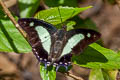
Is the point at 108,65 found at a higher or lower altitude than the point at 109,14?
lower

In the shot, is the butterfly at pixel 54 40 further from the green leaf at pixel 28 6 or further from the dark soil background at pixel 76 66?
the dark soil background at pixel 76 66

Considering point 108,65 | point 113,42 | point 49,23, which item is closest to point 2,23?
point 49,23

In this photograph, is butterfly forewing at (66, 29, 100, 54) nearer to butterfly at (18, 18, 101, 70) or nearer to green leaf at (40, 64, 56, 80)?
butterfly at (18, 18, 101, 70)

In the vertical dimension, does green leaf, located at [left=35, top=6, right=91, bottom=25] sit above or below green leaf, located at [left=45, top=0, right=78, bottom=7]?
below

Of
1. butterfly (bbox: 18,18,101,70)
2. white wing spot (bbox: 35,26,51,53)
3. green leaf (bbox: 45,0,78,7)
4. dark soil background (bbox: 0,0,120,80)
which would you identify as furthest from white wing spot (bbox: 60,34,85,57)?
dark soil background (bbox: 0,0,120,80)

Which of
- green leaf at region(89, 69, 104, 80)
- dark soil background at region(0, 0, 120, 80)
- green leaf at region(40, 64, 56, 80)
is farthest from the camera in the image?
dark soil background at region(0, 0, 120, 80)

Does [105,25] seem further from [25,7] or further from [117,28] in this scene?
[25,7]

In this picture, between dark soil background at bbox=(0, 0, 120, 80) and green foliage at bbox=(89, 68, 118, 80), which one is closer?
green foliage at bbox=(89, 68, 118, 80)
